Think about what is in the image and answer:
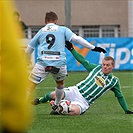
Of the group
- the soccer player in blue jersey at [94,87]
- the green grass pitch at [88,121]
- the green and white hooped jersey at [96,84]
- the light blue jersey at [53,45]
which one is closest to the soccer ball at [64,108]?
the soccer player in blue jersey at [94,87]

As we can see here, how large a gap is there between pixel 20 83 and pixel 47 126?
4104 millimetres

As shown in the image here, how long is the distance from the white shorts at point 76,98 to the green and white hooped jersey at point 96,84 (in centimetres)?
6

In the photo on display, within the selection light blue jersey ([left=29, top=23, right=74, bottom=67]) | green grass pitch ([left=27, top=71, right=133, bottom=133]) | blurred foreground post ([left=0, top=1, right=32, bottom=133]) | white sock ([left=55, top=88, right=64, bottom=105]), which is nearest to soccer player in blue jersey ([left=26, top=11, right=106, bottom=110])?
light blue jersey ([left=29, top=23, right=74, bottom=67])

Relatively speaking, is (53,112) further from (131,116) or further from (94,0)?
(94,0)

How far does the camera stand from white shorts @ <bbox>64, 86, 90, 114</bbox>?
349 inches

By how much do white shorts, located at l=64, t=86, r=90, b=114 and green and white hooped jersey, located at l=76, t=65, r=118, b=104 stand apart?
0.19ft

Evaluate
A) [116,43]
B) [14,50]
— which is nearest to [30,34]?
[116,43]

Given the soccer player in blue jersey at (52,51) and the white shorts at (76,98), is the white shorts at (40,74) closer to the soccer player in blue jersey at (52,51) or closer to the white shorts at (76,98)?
the soccer player in blue jersey at (52,51)

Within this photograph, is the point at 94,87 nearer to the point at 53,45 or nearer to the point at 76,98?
the point at 76,98

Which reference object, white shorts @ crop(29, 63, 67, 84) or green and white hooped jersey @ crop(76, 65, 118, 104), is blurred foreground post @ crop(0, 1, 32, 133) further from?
green and white hooped jersey @ crop(76, 65, 118, 104)

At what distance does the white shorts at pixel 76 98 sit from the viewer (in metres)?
8.87

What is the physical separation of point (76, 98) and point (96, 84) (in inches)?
14.1

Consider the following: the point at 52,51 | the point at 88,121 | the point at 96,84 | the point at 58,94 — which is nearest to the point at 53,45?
the point at 52,51

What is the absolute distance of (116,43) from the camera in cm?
2294
